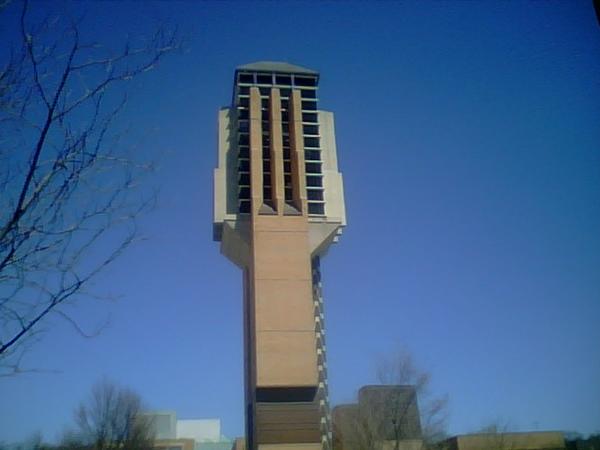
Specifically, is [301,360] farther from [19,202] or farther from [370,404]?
[19,202]

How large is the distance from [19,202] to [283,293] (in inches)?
1384

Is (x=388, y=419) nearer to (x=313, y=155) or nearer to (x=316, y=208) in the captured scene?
(x=316, y=208)

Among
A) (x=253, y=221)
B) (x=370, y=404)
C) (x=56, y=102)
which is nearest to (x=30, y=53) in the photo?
(x=56, y=102)

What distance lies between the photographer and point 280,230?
40.9 m

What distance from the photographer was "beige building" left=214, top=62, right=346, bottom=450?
1417 inches

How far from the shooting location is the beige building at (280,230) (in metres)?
36.0

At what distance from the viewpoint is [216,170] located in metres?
44.4

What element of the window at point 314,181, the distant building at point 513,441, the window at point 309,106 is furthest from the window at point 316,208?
the distant building at point 513,441

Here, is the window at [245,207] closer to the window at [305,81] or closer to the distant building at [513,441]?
the window at [305,81]

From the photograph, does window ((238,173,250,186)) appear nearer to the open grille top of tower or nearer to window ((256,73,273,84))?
the open grille top of tower

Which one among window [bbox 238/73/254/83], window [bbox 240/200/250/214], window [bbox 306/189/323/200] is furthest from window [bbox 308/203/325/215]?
window [bbox 238/73/254/83]

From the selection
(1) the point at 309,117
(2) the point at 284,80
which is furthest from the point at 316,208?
(2) the point at 284,80

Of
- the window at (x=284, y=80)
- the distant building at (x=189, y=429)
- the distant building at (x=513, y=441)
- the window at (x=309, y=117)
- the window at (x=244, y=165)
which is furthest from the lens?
the distant building at (x=189, y=429)

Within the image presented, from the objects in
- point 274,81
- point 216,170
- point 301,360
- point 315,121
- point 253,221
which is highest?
point 274,81
